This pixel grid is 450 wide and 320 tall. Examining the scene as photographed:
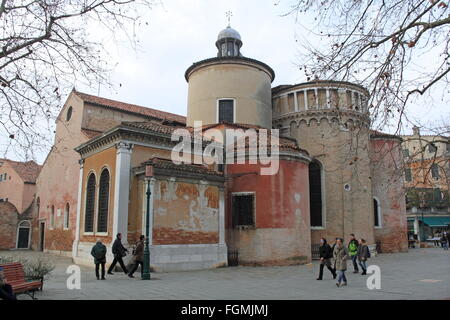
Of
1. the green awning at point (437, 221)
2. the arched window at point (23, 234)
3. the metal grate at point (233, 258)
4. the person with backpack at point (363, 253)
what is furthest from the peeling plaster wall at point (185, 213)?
the green awning at point (437, 221)

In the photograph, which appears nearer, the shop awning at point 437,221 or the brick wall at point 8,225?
the brick wall at point 8,225

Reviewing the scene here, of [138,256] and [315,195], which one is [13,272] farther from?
[315,195]

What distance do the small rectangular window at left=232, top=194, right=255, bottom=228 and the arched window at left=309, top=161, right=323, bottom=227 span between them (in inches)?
230

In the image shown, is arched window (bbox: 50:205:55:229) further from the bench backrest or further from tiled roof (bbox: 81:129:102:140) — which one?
the bench backrest

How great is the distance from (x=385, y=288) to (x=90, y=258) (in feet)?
41.5

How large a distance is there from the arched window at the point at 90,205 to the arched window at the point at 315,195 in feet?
40.2

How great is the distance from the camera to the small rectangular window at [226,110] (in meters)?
23.0

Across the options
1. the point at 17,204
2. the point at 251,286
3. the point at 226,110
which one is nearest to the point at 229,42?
the point at 226,110

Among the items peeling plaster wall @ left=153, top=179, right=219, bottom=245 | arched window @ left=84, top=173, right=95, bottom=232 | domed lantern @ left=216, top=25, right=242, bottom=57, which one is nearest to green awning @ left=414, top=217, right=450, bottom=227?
domed lantern @ left=216, top=25, right=242, bottom=57

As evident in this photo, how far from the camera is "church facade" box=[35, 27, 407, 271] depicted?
16.0m

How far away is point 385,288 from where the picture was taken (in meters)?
10.8

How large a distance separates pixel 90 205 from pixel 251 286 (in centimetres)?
1072

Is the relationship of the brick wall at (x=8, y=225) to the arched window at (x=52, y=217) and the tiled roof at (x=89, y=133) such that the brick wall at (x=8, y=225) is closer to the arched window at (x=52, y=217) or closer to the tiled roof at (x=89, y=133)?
the arched window at (x=52, y=217)

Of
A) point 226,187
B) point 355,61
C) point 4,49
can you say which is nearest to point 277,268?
point 226,187
